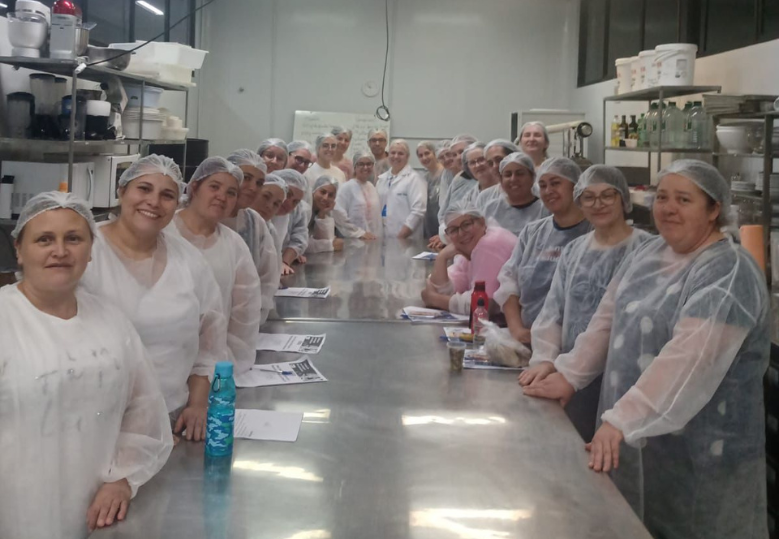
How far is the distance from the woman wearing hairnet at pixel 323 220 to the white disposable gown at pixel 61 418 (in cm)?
315

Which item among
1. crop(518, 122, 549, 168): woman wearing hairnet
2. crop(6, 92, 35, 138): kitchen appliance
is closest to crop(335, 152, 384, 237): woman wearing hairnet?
crop(518, 122, 549, 168): woman wearing hairnet

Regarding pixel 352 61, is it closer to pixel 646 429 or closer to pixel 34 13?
pixel 34 13

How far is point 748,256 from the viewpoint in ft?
5.69

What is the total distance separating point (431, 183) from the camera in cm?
583

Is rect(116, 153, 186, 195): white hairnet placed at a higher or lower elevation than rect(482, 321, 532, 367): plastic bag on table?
higher

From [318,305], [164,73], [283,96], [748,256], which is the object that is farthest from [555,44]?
[748,256]

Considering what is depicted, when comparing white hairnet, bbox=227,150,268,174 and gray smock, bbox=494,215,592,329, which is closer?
gray smock, bbox=494,215,592,329

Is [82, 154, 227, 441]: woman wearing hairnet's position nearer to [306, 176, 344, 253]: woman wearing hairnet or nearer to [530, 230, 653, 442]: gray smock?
[530, 230, 653, 442]: gray smock

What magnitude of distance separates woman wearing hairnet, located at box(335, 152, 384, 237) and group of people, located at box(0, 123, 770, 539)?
240 centimetres

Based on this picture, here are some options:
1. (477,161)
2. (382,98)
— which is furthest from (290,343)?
(382,98)

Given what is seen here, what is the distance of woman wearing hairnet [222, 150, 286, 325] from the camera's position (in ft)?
9.06

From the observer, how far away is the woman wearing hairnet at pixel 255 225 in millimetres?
2762

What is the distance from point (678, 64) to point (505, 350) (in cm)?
265

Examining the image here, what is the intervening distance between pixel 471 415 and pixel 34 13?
2752 millimetres
